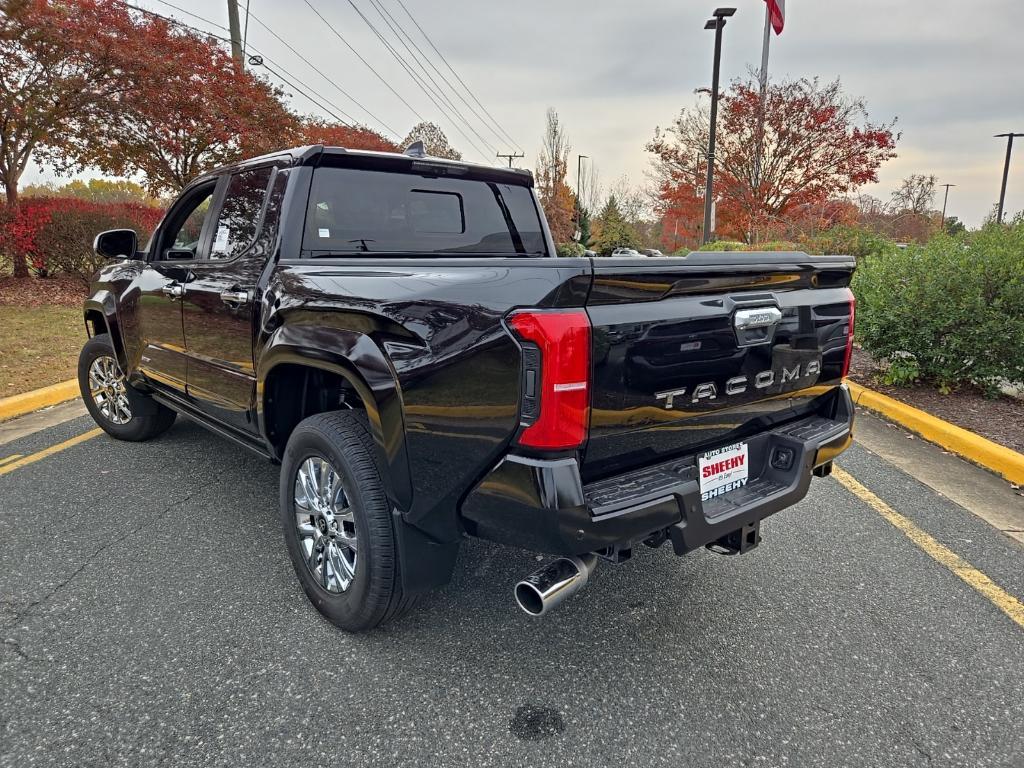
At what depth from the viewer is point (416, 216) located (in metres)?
3.41

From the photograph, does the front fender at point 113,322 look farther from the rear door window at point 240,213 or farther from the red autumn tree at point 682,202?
the red autumn tree at point 682,202

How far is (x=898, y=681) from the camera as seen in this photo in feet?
7.63

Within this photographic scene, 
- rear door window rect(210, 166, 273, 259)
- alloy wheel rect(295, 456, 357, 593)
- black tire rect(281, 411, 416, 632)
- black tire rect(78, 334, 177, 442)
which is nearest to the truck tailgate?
black tire rect(281, 411, 416, 632)

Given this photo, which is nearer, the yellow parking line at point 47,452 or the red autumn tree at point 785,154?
the yellow parking line at point 47,452

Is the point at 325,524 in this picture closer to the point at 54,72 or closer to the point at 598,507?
the point at 598,507

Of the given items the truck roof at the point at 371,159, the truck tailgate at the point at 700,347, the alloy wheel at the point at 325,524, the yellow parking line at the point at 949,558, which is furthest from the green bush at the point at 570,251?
the yellow parking line at the point at 949,558

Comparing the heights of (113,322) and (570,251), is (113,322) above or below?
below

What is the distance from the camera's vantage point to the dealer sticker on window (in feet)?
7.61

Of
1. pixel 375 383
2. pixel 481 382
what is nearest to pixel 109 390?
pixel 375 383

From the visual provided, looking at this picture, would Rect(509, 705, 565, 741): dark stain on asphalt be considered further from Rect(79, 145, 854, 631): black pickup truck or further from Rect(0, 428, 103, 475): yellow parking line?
Rect(0, 428, 103, 475): yellow parking line

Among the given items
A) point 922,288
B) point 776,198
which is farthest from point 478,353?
point 776,198

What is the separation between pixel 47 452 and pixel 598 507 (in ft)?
14.7

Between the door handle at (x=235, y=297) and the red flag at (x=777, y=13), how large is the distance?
19048mm

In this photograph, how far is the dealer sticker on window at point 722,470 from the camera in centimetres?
232
